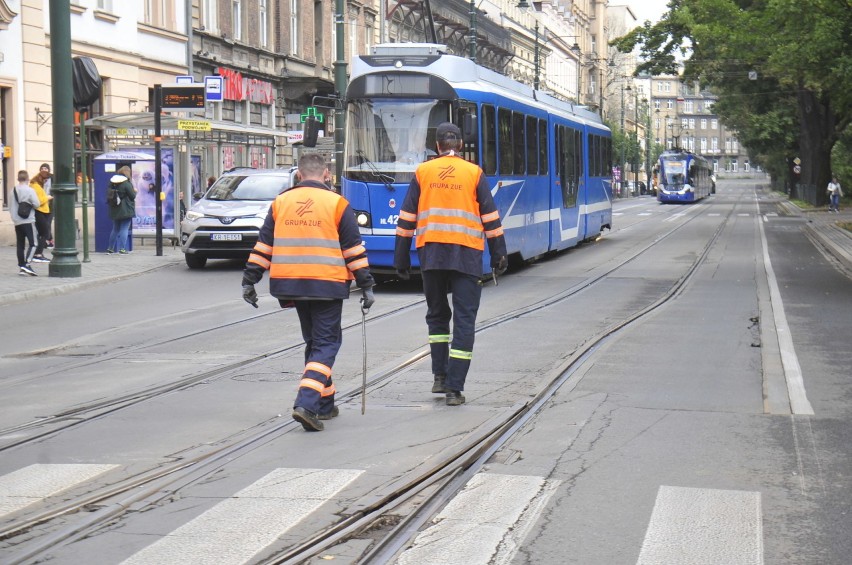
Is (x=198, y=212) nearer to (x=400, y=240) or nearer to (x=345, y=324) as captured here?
(x=345, y=324)

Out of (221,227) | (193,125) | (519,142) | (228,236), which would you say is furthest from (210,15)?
(519,142)

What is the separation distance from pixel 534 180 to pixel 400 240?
1317 cm

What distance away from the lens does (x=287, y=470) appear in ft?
22.0

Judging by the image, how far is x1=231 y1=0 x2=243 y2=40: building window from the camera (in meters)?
41.1

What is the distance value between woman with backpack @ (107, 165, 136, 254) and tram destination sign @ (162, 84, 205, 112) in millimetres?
1537

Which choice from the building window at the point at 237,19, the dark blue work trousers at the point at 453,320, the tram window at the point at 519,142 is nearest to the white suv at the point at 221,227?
the tram window at the point at 519,142

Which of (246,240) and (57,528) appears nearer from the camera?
(57,528)

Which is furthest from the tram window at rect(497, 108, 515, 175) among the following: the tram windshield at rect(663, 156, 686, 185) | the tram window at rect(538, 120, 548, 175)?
the tram windshield at rect(663, 156, 686, 185)

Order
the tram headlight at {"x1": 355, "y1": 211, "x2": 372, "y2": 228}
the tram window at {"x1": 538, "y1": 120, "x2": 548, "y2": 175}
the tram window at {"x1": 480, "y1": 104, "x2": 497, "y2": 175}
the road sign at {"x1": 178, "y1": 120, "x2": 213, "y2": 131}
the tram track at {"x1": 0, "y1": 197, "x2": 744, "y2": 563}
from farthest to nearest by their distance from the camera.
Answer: the road sign at {"x1": 178, "y1": 120, "x2": 213, "y2": 131}
the tram window at {"x1": 538, "y1": 120, "x2": 548, "y2": 175}
the tram window at {"x1": 480, "y1": 104, "x2": 497, "y2": 175}
the tram headlight at {"x1": 355, "y1": 211, "x2": 372, "y2": 228}
the tram track at {"x1": 0, "y1": 197, "x2": 744, "y2": 563}

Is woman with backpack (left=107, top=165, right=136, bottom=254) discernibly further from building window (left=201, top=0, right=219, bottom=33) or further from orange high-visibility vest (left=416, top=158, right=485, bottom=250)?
orange high-visibility vest (left=416, top=158, right=485, bottom=250)

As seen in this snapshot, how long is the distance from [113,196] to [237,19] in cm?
1824

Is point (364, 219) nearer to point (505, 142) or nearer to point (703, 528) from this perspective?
point (505, 142)

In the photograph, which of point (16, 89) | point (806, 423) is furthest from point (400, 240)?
point (16, 89)

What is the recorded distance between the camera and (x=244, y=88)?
1628 inches
